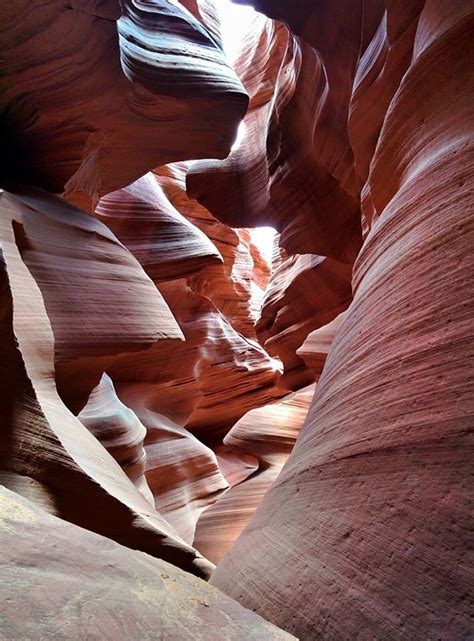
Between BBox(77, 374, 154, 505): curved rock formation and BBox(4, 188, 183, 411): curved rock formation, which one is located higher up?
BBox(4, 188, 183, 411): curved rock formation

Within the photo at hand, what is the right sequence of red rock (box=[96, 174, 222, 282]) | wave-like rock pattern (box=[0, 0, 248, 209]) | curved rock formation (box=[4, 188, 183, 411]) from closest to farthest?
curved rock formation (box=[4, 188, 183, 411]) → wave-like rock pattern (box=[0, 0, 248, 209]) → red rock (box=[96, 174, 222, 282])

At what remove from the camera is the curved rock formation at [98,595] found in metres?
0.87

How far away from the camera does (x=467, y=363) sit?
106cm

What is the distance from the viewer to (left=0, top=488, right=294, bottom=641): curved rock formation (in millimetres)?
→ 872

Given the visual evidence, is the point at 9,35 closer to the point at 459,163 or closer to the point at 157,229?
the point at 459,163

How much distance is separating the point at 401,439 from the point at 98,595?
652 millimetres

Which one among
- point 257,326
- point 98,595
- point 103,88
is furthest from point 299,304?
point 98,595

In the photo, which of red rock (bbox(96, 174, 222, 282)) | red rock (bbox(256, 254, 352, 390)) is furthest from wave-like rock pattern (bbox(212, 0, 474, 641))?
red rock (bbox(96, 174, 222, 282))

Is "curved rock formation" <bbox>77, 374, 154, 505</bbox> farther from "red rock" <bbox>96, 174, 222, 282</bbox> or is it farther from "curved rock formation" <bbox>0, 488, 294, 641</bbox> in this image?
"curved rock formation" <bbox>0, 488, 294, 641</bbox>

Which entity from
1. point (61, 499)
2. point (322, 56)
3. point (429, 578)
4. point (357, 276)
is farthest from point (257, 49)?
point (429, 578)

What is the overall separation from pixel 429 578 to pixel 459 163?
0.98 meters

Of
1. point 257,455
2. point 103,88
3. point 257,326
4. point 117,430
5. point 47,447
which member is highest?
point 103,88

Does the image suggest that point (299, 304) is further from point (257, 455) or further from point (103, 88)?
point (103, 88)

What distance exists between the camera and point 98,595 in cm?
98
